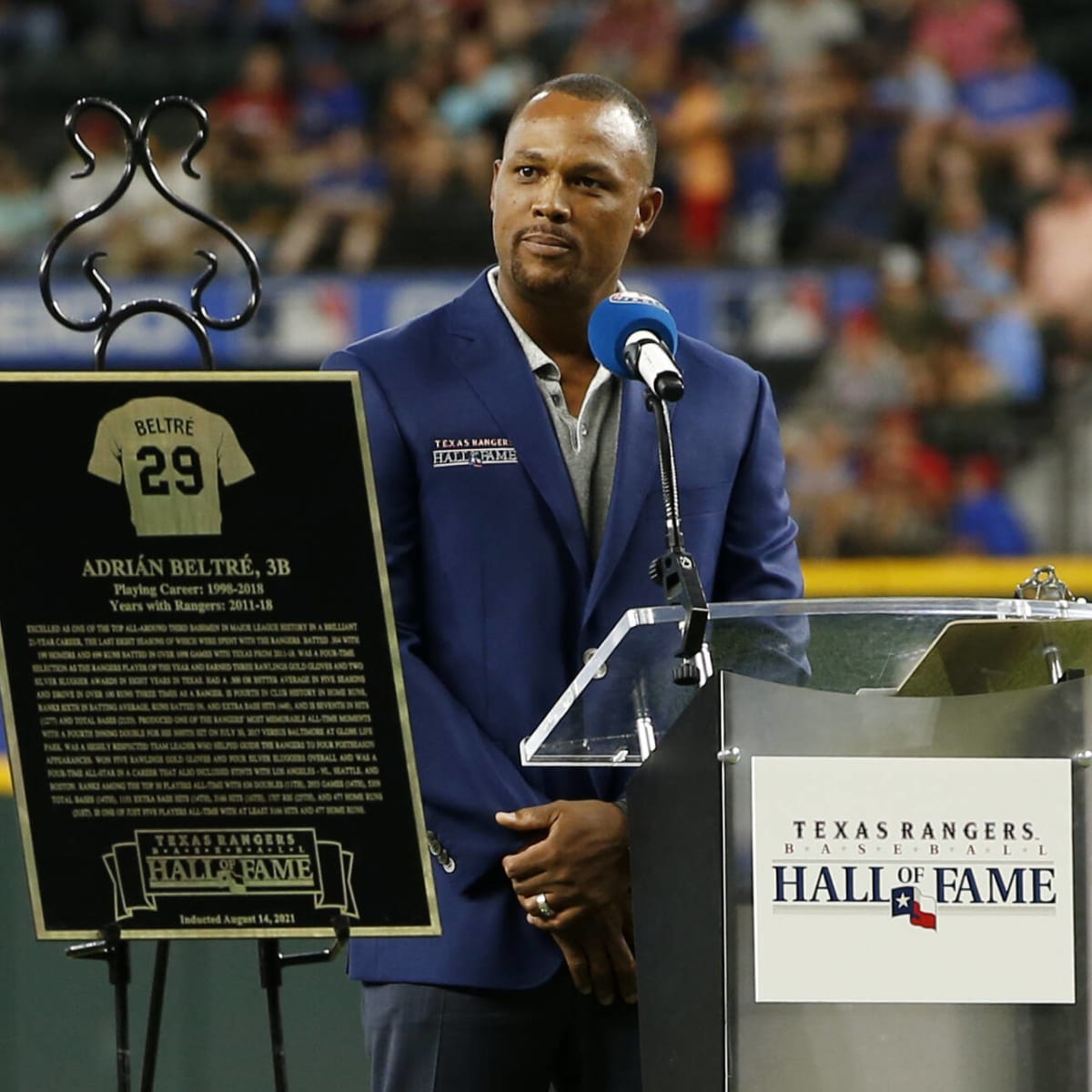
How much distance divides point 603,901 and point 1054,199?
6491mm

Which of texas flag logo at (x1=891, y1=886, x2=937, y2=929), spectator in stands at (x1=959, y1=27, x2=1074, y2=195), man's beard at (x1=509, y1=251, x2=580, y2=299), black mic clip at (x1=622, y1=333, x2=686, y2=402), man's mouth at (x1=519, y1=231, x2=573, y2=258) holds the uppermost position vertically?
spectator in stands at (x1=959, y1=27, x2=1074, y2=195)

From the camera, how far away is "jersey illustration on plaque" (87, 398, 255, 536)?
2.23 metres

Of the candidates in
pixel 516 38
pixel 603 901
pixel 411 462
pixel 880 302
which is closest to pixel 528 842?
pixel 603 901

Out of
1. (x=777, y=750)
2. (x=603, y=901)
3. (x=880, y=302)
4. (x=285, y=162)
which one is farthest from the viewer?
(x=285, y=162)

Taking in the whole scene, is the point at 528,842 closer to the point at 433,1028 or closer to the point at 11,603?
the point at 433,1028

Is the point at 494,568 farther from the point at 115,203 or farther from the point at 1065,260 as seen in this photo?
the point at 1065,260

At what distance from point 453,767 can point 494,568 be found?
248 millimetres

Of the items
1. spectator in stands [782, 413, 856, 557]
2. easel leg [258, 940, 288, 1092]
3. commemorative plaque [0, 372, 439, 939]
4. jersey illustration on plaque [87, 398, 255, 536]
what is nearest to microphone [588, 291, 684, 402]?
commemorative plaque [0, 372, 439, 939]

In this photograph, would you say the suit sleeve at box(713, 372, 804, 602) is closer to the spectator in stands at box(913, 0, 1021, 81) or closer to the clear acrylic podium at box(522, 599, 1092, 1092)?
the clear acrylic podium at box(522, 599, 1092, 1092)

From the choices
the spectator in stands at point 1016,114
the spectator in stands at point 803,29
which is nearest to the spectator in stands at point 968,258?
the spectator in stands at point 1016,114

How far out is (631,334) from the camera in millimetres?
2385

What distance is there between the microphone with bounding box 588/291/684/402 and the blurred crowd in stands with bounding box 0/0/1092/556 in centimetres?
518

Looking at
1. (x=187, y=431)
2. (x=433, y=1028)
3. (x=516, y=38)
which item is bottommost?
(x=433, y=1028)

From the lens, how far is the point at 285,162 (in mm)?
9180
